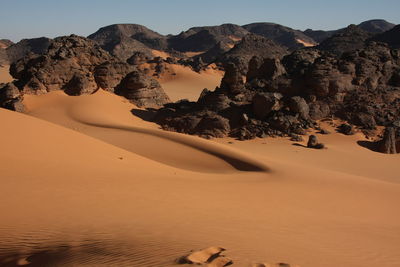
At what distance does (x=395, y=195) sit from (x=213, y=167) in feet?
19.5

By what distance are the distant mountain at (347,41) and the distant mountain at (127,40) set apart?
2766cm

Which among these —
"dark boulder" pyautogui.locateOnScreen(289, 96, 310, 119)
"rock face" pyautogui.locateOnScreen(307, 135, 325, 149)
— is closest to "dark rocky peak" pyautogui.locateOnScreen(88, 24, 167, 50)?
"dark boulder" pyautogui.locateOnScreen(289, 96, 310, 119)

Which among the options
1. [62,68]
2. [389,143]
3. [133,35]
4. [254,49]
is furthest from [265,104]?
[133,35]

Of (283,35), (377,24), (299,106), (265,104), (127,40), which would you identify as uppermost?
(377,24)

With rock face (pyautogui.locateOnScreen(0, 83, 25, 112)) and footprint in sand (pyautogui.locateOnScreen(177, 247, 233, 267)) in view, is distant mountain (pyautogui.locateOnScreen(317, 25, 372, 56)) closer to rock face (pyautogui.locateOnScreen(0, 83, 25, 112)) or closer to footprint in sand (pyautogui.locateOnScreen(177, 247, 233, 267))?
rock face (pyautogui.locateOnScreen(0, 83, 25, 112))

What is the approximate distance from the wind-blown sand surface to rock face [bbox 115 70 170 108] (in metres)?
7.76

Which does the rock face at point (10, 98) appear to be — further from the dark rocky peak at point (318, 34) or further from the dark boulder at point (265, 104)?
the dark rocky peak at point (318, 34)

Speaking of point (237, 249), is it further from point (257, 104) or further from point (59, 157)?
point (257, 104)

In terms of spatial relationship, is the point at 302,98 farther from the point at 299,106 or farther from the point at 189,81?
the point at 189,81

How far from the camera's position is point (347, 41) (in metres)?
52.3

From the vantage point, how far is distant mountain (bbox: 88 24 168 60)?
197 feet

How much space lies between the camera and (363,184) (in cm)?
Result: 1200

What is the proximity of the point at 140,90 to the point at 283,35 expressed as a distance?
7591 centimetres

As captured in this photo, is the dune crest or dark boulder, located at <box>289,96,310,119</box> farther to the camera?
dark boulder, located at <box>289,96,310,119</box>
